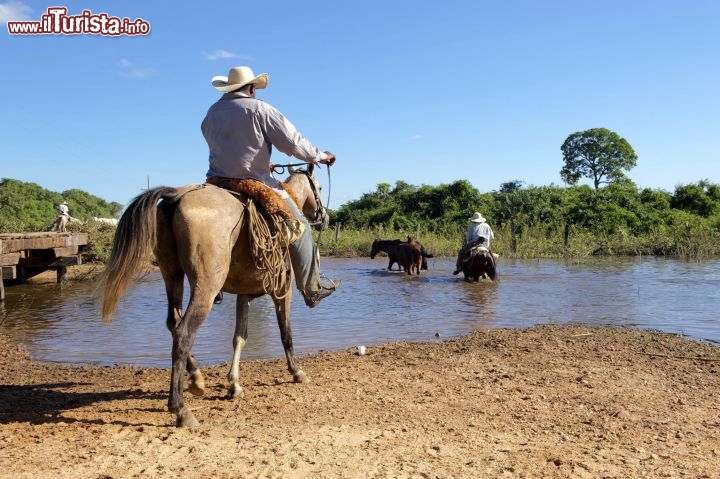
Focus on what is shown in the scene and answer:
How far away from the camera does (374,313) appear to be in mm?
11289

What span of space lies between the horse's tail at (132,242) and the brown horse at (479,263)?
40.8 ft

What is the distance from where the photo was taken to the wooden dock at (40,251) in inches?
534

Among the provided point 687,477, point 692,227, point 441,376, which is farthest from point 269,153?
point 692,227

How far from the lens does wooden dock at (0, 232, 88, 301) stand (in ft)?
44.5

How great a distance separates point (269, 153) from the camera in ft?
17.6

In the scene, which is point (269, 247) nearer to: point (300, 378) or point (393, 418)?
point (300, 378)

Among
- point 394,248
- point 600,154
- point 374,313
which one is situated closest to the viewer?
point 374,313

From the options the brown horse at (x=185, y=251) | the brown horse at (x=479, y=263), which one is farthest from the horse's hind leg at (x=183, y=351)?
the brown horse at (x=479, y=263)

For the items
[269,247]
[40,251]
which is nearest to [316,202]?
[269,247]

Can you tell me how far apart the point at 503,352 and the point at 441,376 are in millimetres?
1314

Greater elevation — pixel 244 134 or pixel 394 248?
pixel 244 134

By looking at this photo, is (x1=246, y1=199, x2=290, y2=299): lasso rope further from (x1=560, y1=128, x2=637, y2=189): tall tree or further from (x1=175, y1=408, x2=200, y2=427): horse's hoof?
(x1=560, y1=128, x2=637, y2=189): tall tree

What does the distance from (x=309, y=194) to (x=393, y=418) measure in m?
2.52

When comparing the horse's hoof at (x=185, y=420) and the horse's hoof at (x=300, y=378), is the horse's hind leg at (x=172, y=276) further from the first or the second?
the horse's hoof at (x=300, y=378)
